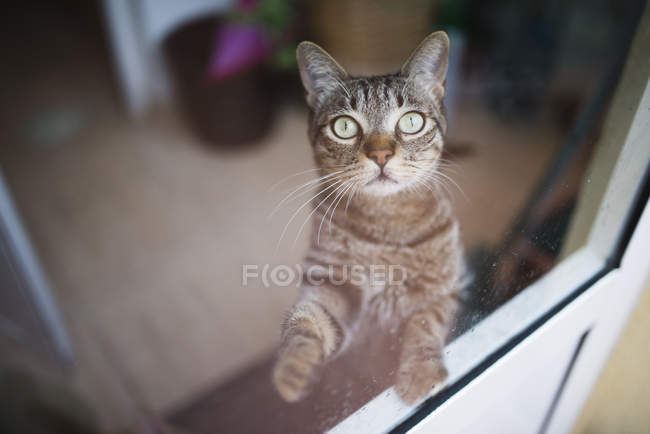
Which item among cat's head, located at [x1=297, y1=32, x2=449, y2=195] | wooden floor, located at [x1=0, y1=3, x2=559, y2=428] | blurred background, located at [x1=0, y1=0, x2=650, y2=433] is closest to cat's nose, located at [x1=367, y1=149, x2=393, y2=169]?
cat's head, located at [x1=297, y1=32, x2=449, y2=195]

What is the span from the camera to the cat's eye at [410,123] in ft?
1.50

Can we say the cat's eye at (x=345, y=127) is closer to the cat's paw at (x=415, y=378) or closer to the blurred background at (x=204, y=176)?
the blurred background at (x=204, y=176)

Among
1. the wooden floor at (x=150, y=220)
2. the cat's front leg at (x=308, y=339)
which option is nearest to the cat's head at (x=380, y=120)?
the cat's front leg at (x=308, y=339)

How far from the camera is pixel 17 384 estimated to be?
1205mm

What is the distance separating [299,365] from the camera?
0.43 metres

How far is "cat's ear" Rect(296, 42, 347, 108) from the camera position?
450 mm

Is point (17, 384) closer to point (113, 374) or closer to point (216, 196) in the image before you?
point (113, 374)

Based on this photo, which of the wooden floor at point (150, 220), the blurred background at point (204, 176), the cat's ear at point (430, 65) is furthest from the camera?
the wooden floor at point (150, 220)

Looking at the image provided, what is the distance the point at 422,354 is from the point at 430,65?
281 millimetres

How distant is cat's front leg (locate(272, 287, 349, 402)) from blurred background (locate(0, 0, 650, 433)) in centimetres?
9

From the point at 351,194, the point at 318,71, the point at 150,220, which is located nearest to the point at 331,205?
the point at 351,194

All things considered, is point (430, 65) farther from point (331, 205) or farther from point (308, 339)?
point (308, 339)

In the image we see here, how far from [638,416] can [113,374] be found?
1360 mm

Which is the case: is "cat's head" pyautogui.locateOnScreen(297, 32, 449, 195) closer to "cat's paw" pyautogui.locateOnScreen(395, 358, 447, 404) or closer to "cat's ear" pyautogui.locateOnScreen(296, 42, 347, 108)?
"cat's ear" pyautogui.locateOnScreen(296, 42, 347, 108)
